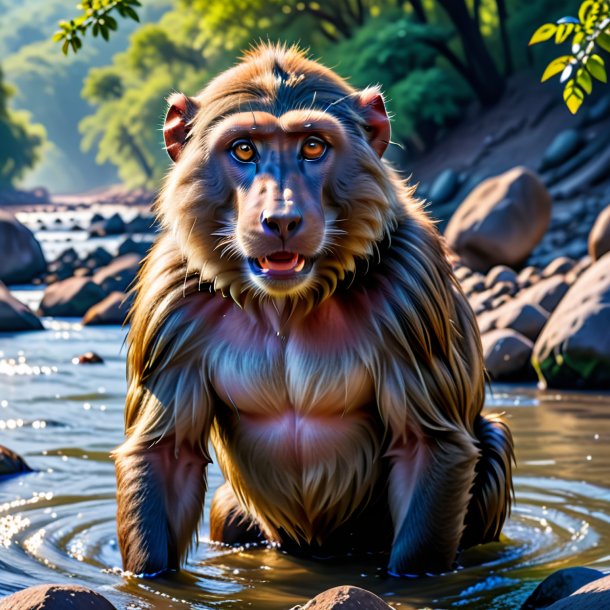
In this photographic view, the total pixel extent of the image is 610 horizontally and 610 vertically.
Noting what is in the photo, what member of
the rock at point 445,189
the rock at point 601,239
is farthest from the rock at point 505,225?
the rock at point 445,189

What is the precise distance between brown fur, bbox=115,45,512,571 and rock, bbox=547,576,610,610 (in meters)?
1.00

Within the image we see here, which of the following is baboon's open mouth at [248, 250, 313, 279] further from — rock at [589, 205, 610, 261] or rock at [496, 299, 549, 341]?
rock at [589, 205, 610, 261]

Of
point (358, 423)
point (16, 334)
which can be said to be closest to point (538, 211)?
point (16, 334)

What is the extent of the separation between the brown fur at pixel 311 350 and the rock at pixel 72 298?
10.5m

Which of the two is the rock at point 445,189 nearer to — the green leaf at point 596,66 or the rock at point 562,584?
the green leaf at point 596,66

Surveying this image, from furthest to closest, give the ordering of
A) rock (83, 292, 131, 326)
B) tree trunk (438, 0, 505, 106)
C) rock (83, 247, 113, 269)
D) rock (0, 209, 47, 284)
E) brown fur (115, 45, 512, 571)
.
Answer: tree trunk (438, 0, 505, 106) → rock (83, 247, 113, 269) → rock (0, 209, 47, 284) → rock (83, 292, 131, 326) → brown fur (115, 45, 512, 571)

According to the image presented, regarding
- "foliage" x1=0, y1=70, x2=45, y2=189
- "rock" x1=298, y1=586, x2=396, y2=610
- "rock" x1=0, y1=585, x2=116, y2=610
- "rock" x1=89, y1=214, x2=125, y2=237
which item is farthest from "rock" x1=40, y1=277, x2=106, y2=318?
"foliage" x1=0, y1=70, x2=45, y2=189

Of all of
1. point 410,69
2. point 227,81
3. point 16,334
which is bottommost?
point 16,334

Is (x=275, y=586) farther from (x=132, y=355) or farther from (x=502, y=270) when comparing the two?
(x=502, y=270)

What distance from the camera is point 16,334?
39.3ft

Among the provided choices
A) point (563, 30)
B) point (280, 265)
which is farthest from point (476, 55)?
point (280, 265)

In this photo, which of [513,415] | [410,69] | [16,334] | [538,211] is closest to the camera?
[513,415]

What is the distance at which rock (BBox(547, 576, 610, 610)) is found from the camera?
287 cm

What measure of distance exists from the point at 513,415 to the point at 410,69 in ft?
78.2
